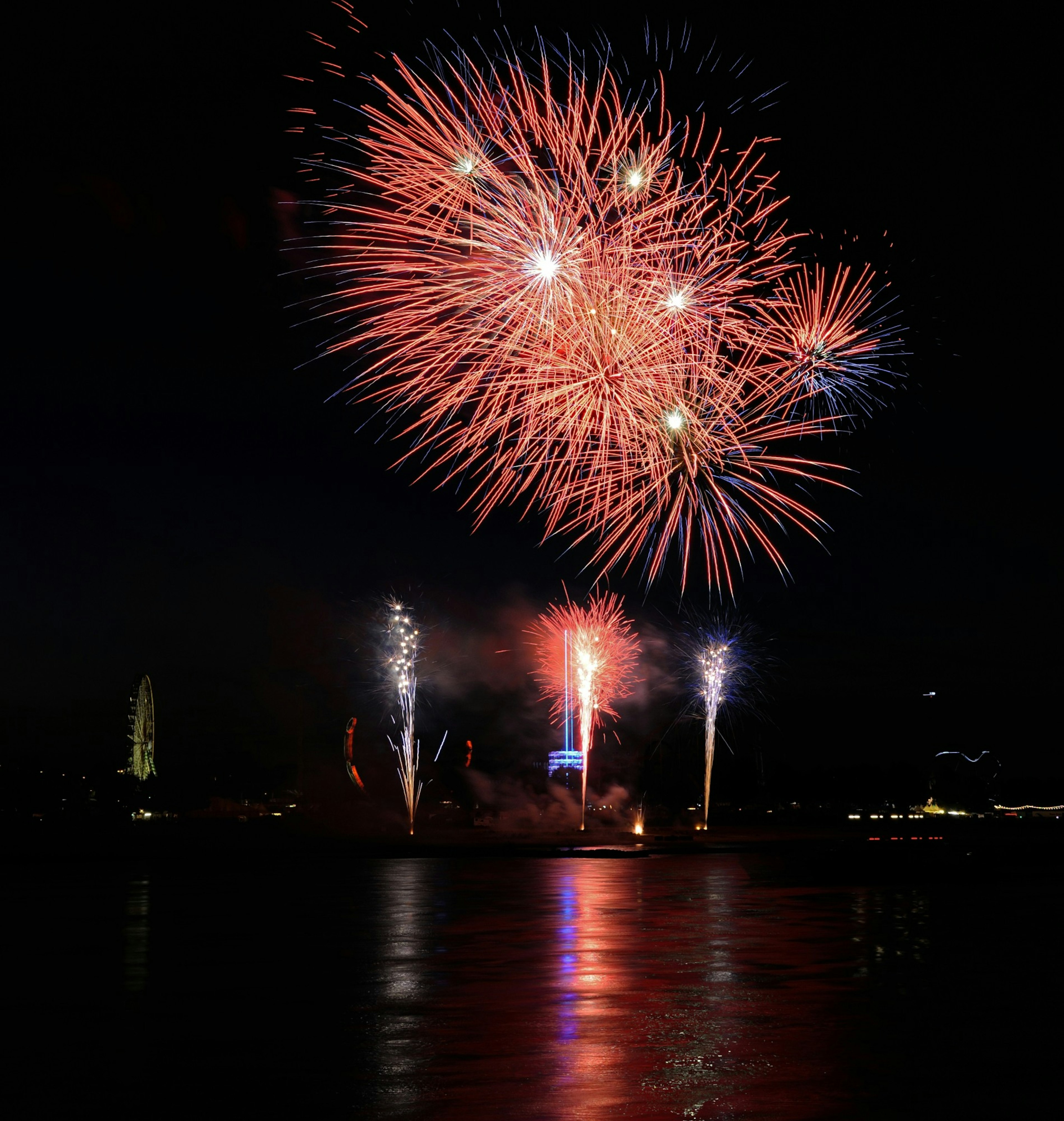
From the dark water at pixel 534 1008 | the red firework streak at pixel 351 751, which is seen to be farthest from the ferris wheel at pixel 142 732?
the dark water at pixel 534 1008

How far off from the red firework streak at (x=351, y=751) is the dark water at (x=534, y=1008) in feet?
191

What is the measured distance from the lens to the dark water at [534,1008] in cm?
768

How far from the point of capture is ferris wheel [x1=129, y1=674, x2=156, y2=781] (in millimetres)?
87812

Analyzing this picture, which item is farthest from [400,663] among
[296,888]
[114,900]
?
[114,900]

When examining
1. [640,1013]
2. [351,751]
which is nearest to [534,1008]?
[640,1013]

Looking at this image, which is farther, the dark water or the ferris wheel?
the ferris wheel

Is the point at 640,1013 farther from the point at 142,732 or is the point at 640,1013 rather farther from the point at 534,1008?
the point at 142,732

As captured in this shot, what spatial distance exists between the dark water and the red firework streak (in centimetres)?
5833

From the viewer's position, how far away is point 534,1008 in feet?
35.8

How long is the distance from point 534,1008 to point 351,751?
233 ft

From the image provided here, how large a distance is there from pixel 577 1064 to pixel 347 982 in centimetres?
445

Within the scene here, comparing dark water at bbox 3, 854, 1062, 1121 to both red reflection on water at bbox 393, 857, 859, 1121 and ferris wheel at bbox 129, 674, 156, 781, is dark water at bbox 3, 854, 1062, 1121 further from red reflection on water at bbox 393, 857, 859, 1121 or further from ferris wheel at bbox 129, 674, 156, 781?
ferris wheel at bbox 129, 674, 156, 781

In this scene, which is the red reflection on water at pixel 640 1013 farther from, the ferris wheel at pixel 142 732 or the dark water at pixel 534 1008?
the ferris wheel at pixel 142 732

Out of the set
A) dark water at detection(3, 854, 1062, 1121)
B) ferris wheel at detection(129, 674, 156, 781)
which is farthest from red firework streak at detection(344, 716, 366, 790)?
dark water at detection(3, 854, 1062, 1121)
